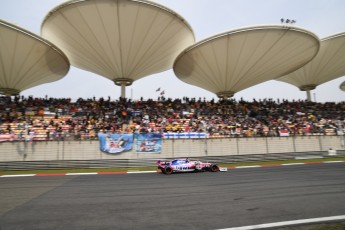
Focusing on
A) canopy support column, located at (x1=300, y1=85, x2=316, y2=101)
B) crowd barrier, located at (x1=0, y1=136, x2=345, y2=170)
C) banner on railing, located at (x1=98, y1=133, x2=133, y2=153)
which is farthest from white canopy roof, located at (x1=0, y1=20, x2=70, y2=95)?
canopy support column, located at (x1=300, y1=85, x2=316, y2=101)

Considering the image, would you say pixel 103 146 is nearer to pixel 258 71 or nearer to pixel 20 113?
pixel 20 113

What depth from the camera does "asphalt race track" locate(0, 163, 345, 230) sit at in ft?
19.0

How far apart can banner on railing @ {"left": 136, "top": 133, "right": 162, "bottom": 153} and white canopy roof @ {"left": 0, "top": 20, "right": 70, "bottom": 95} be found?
45.3 ft

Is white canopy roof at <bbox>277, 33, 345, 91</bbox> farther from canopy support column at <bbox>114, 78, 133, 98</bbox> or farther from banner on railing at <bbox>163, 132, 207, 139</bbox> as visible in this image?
canopy support column at <bbox>114, 78, 133, 98</bbox>

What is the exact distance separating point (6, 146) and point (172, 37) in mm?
18184

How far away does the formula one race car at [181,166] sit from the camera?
15.8 meters

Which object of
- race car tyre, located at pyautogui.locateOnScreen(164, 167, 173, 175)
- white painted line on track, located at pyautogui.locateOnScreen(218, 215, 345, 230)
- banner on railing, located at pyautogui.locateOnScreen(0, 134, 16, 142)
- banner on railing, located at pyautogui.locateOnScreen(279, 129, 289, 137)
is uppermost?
banner on railing, located at pyautogui.locateOnScreen(279, 129, 289, 137)

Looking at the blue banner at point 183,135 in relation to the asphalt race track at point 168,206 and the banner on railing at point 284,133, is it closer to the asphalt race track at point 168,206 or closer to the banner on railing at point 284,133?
the banner on railing at point 284,133

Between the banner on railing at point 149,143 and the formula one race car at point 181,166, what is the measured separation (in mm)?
5300

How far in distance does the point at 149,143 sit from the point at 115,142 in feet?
8.78

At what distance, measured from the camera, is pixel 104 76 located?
34625 millimetres

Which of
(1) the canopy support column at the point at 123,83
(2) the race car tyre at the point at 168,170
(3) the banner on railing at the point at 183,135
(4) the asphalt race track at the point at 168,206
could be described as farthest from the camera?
(1) the canopy support column at the point at 123,83

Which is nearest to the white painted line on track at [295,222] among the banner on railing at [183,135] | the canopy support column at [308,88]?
the banner on railing at [183,135]

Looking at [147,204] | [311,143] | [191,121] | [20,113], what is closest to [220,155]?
[191,121]
